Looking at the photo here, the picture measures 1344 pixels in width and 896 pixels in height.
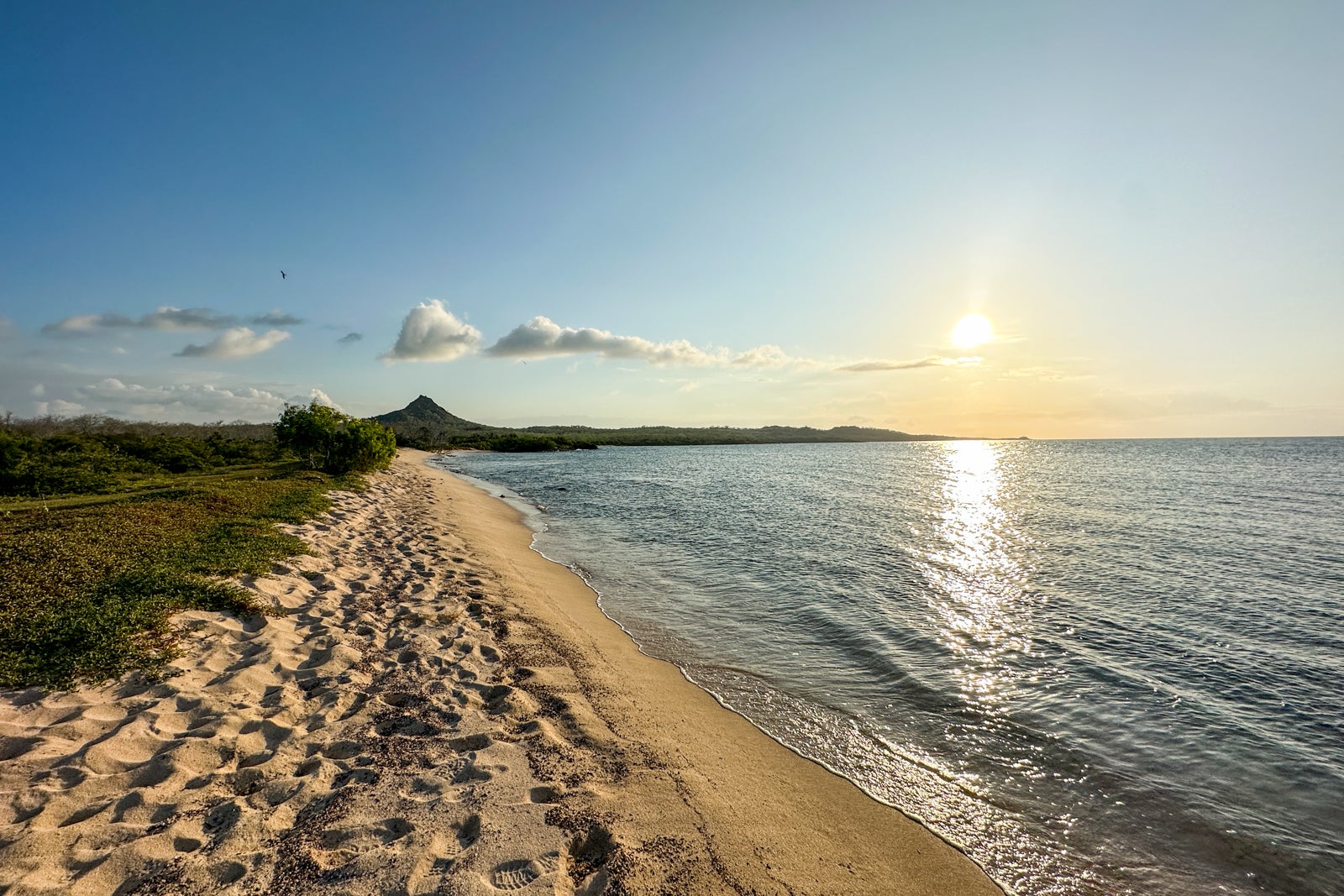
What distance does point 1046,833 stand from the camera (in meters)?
6.43

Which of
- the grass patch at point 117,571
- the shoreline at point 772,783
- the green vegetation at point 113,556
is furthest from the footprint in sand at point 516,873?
the green vegetation at point 113,556

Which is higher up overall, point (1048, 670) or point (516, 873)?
point (516, 873)

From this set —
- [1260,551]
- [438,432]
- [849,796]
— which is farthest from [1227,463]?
[438,432]

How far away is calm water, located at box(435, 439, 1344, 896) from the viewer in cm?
652

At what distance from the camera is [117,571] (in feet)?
33.8

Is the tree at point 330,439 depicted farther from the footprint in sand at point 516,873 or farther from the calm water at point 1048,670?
the footprint in sand at point 516,873

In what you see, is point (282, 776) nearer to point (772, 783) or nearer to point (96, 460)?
point (772, 783)

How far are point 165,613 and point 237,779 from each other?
185 inches

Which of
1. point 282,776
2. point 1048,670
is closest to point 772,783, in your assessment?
point 282,776

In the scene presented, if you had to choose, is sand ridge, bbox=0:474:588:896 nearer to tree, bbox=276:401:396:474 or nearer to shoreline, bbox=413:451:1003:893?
shoreline, bbox=413:451:1003:893

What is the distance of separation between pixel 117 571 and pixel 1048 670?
17.8 meters

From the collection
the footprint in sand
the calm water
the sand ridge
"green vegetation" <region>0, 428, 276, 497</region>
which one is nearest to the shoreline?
the calm water

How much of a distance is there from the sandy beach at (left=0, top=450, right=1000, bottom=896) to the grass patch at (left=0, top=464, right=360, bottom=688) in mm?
515

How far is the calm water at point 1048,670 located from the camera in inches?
257
